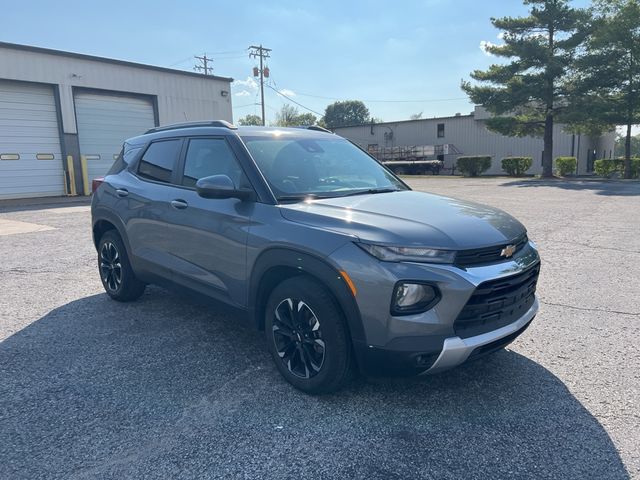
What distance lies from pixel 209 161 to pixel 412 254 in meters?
2.07

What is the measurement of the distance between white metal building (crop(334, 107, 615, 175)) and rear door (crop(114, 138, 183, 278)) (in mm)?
38812

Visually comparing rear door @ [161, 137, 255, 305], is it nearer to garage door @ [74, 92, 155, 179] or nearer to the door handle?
the door handle

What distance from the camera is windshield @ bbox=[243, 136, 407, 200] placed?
11.7ft

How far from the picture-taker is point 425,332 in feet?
8.70

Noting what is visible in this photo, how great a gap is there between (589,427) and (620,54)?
31.2 m

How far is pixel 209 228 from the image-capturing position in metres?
3.70

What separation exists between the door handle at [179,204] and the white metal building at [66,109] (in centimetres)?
1712

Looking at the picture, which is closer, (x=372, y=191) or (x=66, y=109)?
(x=372, y=191)

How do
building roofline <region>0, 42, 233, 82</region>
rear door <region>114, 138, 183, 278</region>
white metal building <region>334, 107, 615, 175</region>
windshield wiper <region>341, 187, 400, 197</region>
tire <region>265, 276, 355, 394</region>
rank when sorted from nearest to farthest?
tire <region>265, 276, 355, 394</region>
windshield wiper <region>341, 187, 400, 197</region>
rear door <region>114, 138, 183, 278</region>
building roofline <region>0, 42, 233, 82</region>
white metal building <region>334, 107, 615, 175</region>

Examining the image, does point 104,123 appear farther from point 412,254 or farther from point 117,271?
point 412,254

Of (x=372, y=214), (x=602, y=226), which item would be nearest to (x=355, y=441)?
(x=372, y=214)

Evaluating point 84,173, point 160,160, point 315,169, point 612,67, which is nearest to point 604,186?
point 612,67

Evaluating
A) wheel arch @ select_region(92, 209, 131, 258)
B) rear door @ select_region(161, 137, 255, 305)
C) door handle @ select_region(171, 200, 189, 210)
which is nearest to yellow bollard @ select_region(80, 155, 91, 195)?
wheel arch @ select_region(92, 209, 131, 258)

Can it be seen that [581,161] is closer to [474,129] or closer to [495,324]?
[474,129]
